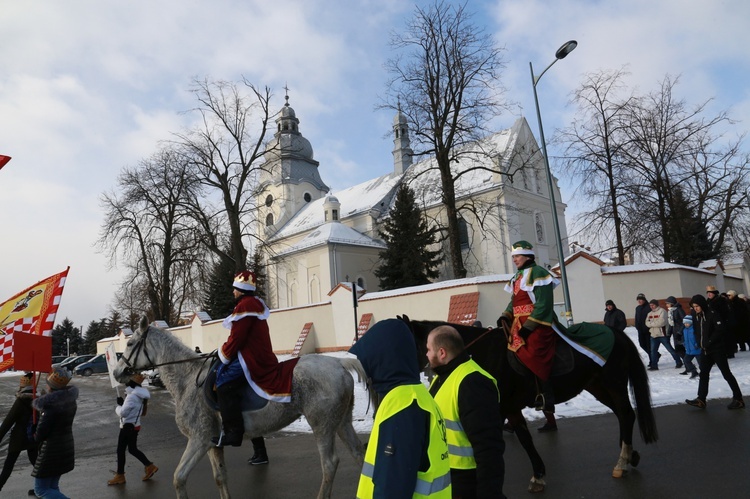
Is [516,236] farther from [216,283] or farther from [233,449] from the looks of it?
[233,449]

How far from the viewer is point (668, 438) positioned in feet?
24.8

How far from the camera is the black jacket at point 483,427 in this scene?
2.86 meters

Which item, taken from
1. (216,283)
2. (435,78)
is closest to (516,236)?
(435,78)

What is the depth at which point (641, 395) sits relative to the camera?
6.54m

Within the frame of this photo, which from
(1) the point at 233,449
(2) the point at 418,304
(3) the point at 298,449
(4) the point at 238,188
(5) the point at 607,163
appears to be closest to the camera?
(3) the point at 298,449

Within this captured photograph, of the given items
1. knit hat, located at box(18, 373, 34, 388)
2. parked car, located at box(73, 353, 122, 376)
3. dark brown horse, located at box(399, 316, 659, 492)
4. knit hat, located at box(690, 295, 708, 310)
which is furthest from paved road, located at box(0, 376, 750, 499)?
parked car, located at box(73, 353, 122, 376)

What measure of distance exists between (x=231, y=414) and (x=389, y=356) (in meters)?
3.62

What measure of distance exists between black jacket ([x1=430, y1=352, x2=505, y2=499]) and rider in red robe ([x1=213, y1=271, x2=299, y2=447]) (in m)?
3.13

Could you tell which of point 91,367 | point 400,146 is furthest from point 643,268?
point 400,146

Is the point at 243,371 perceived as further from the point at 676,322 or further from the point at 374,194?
the point at 374,194

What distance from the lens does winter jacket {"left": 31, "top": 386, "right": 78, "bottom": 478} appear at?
18.9 feet

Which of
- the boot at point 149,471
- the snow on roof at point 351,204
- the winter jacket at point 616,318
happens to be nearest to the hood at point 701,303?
the winter jacket at point 616,318

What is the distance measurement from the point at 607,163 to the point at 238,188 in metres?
18.3

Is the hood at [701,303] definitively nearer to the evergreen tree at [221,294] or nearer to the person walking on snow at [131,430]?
the person walking on snow at [131,430]
